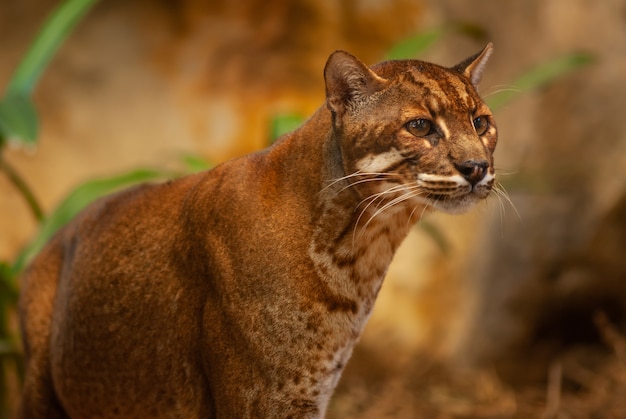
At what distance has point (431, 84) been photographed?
269 centimetres

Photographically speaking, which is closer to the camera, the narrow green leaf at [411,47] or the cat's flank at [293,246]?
the cat's flank at [293,246]

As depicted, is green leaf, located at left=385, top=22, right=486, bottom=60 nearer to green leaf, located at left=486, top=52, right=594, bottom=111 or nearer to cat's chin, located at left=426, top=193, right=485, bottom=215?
green leaf, located at left=486, top=52, right=594, bottom=111

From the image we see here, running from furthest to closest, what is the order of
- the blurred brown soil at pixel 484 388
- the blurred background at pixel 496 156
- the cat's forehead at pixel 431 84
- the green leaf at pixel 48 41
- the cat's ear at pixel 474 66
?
the blurred background at pixel 496 156 → the blurred brown soil at pixel 484 388 → the green leaf at pixel 48 41 → the cat's ear at pixel 474 66 → the cat's forehead at pixel 431 84

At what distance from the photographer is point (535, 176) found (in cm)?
570

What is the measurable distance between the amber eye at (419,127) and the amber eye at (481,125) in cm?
17

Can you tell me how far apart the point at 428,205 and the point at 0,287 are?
2.48m

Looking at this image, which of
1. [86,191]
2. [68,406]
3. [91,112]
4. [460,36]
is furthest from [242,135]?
[68,406]

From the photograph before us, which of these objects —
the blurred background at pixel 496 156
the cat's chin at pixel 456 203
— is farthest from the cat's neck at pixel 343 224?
the blurred background at pixel 496 156

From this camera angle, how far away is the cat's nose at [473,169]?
101 inches

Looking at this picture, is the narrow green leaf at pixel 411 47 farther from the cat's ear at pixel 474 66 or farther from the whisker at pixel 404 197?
the whisker at pixel 404 197

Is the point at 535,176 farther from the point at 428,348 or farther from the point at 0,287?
the point at 0,287

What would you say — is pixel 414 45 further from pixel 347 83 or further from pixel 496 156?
pixel 347 83

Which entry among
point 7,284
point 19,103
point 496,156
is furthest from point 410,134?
point 496,156

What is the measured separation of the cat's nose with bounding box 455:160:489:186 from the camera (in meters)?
2.55
